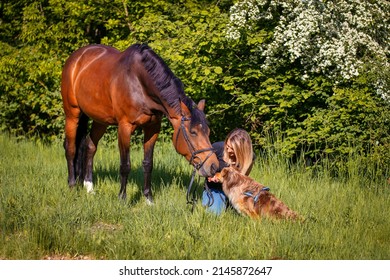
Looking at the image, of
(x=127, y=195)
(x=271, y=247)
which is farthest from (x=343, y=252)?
(x=127, y=195)

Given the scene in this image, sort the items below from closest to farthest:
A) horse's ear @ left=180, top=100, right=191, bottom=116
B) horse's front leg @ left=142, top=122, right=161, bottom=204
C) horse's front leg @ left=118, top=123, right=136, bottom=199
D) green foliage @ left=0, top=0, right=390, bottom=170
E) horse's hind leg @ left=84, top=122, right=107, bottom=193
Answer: horse's ear @ left=180, top=100, right=191, bottom=116
horse's front leg @ left=118, top=123, right=136, bottom=199
horse's front leg @ left=142, top=122, right=161, bottom=204
horse's hind leg @ left=84, top=122, right=107, bottom=193
green foliage @ left=0, top=0, right=390, bottom=170

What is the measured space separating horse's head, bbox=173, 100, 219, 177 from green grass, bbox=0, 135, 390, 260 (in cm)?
48

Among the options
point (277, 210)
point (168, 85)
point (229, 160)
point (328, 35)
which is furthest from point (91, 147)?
point (328, 35)

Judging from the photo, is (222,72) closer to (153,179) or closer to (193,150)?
(153,179)

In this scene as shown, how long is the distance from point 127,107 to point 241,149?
1618mm

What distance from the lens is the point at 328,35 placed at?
30.1ft

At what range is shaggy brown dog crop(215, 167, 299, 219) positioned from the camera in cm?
608

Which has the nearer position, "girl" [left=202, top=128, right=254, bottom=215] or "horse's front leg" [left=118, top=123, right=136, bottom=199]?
"girl" [left=202, top=128, right=254, bottom=215]

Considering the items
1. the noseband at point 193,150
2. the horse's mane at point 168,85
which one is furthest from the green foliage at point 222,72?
the noseband at point 193,150

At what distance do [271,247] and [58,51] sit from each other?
29.0ft

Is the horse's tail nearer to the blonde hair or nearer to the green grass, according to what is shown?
the green grass

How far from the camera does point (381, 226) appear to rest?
20.7ft

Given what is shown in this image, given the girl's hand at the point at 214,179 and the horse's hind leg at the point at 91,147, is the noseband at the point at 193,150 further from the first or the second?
the horse's hind leg at the point at 91,147

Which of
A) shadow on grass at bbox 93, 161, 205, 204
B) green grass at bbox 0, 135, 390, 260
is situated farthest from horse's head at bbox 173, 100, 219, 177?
shadow on grass at bbox 93, 161, 205, 204
